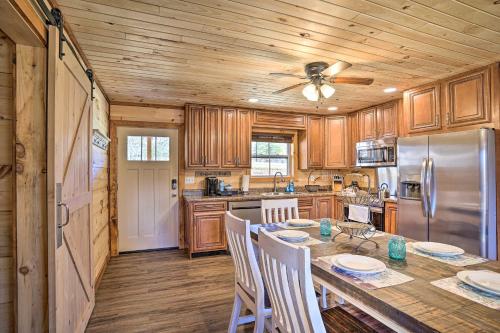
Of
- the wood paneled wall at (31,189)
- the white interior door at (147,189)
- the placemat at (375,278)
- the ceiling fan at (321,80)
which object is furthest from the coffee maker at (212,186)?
the placemat at (375,278)

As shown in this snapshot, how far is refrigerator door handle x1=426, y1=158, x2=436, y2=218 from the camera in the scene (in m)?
2.97

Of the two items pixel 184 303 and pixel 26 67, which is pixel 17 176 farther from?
pixel 184 303

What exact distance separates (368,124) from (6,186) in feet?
15.1

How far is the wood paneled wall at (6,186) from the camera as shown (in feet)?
4.81

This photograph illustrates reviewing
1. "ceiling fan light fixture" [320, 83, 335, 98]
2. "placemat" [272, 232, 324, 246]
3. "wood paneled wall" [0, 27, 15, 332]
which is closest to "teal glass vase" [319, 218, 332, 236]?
"placemat" [272, 232, 324, 246]

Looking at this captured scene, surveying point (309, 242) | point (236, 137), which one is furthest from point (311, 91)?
point (236, 137)

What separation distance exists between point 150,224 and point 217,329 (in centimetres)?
253

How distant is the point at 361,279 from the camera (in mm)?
1295

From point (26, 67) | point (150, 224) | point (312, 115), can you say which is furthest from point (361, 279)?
point (312, 115)

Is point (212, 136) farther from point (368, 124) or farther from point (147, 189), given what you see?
point (368, 124)

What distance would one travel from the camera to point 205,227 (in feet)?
13.2

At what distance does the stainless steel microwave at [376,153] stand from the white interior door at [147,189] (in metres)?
3.09

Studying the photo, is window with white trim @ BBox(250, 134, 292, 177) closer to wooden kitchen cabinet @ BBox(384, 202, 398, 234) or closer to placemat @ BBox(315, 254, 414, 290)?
wooden kitchen cabinet @ BBox(384, 202, 398, 234)

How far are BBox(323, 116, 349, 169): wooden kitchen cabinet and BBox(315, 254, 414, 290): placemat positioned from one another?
3.80 meters
